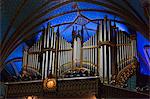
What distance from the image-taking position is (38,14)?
14.7 metres

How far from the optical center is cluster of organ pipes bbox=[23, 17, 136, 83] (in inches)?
517

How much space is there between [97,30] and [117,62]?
1.61 meters

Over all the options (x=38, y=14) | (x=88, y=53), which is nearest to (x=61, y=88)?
(x=88, y=53)

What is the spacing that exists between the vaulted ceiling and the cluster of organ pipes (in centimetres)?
55

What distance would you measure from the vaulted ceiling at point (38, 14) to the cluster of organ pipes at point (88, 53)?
21.6 inches

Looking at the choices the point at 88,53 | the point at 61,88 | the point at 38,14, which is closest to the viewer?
the point at 61,88

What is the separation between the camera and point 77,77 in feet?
38.8

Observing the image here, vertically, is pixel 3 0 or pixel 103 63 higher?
pixel 3 0

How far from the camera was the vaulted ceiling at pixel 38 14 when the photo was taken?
13324 millimetres

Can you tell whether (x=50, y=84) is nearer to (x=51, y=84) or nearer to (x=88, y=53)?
(x=51, y=84)

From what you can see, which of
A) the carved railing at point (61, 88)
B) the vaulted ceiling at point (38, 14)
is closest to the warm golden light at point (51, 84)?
the carved railing at point (61, 88)

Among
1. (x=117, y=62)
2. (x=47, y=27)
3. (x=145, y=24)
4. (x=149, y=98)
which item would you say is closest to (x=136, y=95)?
(x=149, y=98)

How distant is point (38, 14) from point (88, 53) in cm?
264

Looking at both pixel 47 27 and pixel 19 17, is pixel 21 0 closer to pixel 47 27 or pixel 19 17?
pixel 19 17
